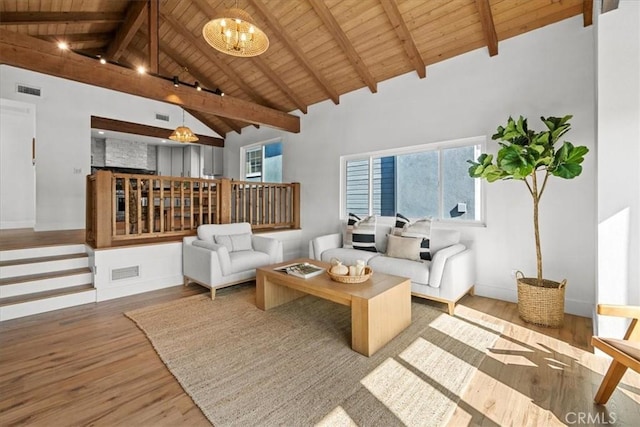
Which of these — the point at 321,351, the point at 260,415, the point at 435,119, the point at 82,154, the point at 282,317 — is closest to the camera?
the point at 260,415

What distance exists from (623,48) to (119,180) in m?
5.84

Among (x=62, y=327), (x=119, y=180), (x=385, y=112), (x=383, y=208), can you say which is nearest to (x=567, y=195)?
(x=383, y=208)

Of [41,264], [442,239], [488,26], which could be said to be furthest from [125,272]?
[488,26]

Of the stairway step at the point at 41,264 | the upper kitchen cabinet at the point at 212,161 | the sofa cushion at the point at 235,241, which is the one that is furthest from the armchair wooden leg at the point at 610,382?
the upper kitchen cabinet at the point at 212,161

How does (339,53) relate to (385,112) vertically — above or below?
above

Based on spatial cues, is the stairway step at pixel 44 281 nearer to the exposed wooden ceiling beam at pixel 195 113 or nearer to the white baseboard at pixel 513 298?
the exposed wooden ceiling beam at pixel 195 113

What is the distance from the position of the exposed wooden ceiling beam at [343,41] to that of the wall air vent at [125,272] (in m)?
4.00

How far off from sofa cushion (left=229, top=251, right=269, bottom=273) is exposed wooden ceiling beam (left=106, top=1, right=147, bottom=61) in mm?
3997

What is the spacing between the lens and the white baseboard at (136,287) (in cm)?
344

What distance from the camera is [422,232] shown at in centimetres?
364

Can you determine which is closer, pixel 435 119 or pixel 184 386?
pixel 184 386

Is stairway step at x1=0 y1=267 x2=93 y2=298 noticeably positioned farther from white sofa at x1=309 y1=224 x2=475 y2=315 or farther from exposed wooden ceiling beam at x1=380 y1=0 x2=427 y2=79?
exposed wooden ceiling beam at x1=380 y1=0 x2=427 y2=79

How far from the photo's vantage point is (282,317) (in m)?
2.96

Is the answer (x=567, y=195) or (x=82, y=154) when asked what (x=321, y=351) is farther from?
(x=82, y=154)
